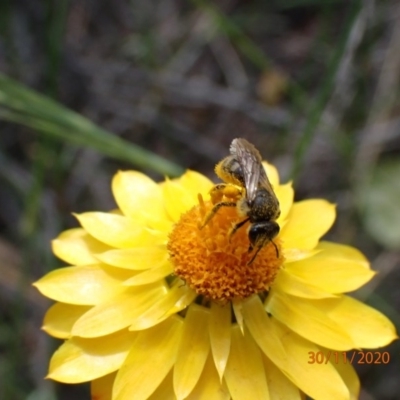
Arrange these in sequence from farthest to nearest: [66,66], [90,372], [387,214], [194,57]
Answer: [194,57] → [66,66] → [387,214] → [90,372]

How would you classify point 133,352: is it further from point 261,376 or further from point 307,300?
point 307,300

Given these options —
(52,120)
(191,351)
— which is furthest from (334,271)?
(52,120)

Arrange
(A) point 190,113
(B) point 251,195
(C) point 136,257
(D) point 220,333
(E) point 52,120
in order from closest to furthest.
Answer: (B) point 251,195
(D) point 220,333
(C) point 136,257
(E) point 52,120
(A) point 190,113

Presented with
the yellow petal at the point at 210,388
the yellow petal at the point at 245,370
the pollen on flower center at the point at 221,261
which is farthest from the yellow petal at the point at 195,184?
the yellow petal at the point at 210,388

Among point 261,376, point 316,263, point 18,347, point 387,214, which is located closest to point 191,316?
point 261,376

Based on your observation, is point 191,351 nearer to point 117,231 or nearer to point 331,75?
point 117,231
